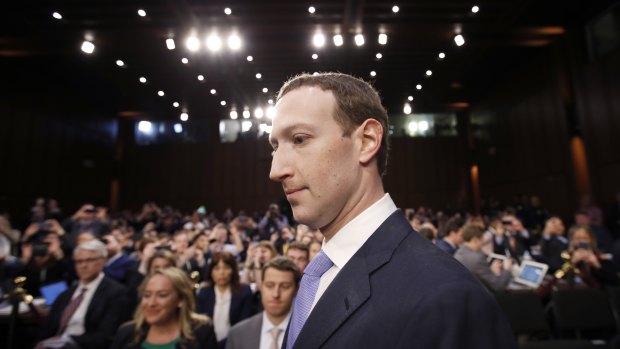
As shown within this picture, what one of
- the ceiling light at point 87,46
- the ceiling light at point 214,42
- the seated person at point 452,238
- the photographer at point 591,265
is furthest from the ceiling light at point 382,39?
the ceiling light at point 87,46

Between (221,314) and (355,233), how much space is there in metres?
2.85

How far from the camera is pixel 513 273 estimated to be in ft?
14.7

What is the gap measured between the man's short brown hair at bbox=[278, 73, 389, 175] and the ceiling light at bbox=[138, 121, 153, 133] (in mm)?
14834

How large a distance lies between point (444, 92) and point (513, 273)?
9.20 meters

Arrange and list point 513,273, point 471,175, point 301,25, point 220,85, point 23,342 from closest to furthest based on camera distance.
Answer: point 23,342 → point 513,273 → point 301,25 → point 220,85 → point 471,175

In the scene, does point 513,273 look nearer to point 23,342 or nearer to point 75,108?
point 23,342

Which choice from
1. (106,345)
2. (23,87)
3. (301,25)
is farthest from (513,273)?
(23,87)

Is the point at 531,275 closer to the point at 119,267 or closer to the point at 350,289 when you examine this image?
the point at 350,289

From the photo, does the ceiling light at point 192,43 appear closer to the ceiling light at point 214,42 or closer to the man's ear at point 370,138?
the ceiling light at point 214,42

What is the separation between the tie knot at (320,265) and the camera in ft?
2.61

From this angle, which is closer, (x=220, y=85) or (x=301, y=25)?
(x=301, y=25)

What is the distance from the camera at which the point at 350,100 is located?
81 centimetres

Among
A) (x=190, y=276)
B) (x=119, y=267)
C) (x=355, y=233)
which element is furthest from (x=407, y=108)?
(x=355, y=233)

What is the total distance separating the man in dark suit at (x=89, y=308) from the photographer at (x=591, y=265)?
15.3 ft
